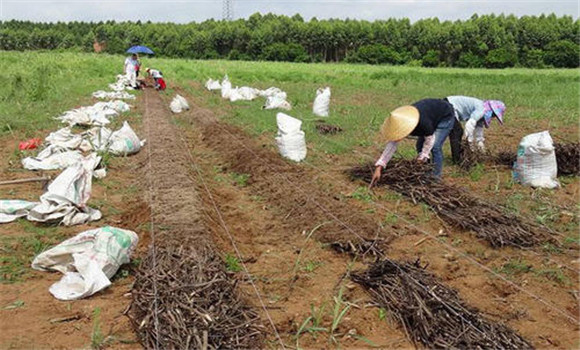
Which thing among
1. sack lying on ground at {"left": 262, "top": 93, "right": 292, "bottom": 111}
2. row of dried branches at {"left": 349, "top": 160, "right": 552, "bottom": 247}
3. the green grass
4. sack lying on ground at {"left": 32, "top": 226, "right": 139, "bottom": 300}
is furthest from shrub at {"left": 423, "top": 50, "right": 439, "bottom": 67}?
sack lying on ground at {"left": 32, "top": 226, "right": 139, "bottom": 300}

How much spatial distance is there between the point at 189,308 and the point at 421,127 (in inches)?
128

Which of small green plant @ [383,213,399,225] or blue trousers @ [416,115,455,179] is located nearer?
small green plant @ [383,213,399,225]

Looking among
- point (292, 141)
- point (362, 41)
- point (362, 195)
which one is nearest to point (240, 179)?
point (292, 141)

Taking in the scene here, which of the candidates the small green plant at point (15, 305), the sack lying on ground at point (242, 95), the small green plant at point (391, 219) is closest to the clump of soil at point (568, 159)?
the small green plant at point (391, 219)

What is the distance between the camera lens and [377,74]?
21203mm

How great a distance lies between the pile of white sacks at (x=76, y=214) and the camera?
3.02 meters

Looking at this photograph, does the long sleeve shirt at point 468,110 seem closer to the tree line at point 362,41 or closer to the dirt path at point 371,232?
the dirt path at point 371,232

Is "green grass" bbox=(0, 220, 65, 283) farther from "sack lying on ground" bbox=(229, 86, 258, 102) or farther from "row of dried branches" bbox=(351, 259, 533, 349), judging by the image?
"sack lying on ground" bbox=(229, 86, 258, 102)

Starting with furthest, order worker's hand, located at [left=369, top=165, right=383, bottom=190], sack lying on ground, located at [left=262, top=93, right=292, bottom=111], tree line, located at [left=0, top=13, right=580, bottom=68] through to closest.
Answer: tree line, located at [left=0, top=13, right=580, bottom=68]
sack lying on ground, located at [left=262, top=93, right=292, bottom=111]
worker's hand, located at [left=369, top=165, right=383, bottom=190]

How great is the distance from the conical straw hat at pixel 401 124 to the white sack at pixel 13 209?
11.2 feet

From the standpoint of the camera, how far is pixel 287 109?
36.7 feet

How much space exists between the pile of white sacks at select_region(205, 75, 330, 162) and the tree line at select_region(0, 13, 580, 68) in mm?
26964

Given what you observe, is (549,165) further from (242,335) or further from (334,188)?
(242,335)

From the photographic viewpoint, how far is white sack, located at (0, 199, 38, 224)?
4.10 metres
